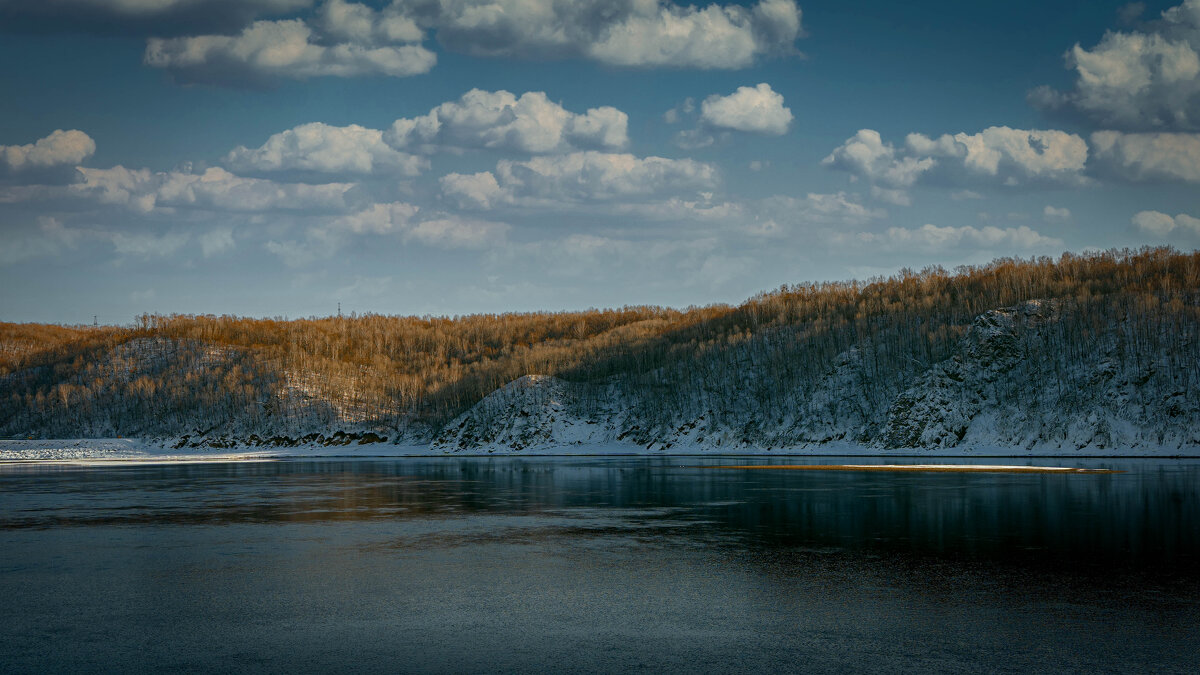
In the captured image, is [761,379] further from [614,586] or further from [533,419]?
[614,586]

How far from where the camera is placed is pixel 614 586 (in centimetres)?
1727

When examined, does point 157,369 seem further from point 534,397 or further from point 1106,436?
point 1106,436

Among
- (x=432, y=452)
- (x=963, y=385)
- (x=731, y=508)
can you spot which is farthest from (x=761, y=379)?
(x=731, y=508)

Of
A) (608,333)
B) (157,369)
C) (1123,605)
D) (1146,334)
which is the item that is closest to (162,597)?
(1123,605)

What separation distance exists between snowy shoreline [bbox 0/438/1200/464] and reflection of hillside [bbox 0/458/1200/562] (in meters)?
28.0

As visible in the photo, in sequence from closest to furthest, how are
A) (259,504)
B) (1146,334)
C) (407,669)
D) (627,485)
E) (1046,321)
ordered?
(407,669)
(259,504)
(627,485)
(1146,334)
(1046,321)

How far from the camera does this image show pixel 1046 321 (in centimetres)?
10038

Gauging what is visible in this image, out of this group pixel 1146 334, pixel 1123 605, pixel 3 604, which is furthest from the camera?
pixel 1146 334

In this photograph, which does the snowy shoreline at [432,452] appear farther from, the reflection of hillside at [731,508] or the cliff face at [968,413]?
the reflection of hillside at [731,508]

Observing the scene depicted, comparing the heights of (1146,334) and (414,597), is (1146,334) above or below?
above

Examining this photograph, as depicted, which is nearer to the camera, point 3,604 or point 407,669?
point 407,669

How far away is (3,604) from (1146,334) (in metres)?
96.5

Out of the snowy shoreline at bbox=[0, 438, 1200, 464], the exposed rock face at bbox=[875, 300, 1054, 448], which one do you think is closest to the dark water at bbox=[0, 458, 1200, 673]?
the snowy shoreline at bbox=[0, 438, 1200, 464]

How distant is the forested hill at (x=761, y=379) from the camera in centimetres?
8850
